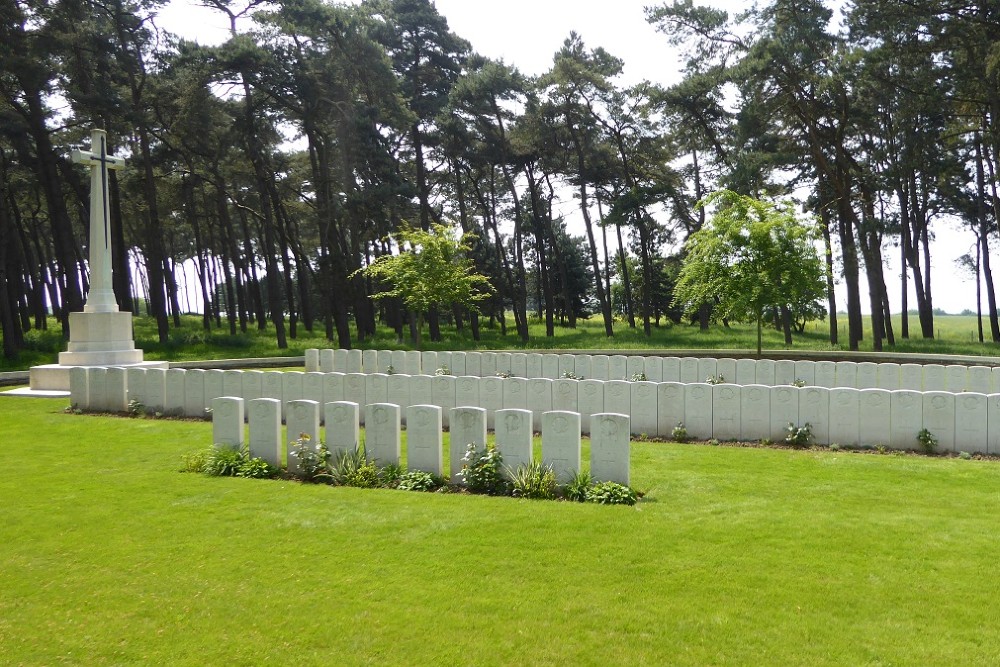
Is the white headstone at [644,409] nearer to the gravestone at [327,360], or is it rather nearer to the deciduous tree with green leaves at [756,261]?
the deciduous tree with green leaves at [756,261]

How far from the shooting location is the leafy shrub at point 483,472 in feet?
26.9

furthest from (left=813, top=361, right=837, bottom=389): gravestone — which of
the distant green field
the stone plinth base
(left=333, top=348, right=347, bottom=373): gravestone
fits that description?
the stone plinth base

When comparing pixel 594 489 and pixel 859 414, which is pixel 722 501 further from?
pixel 859 414

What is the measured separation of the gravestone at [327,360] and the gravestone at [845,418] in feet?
42.4

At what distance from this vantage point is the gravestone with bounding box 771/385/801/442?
11.1m

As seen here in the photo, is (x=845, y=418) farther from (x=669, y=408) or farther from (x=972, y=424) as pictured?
(x=669, y=408)

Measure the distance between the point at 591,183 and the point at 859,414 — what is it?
29113mm

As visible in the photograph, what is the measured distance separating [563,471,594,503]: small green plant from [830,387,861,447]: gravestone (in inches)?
196

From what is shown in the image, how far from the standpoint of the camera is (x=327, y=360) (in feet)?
64.5

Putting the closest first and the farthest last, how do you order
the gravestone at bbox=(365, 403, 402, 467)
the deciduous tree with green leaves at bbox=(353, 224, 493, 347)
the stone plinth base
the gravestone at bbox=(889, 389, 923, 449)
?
the gravestone at bbox=(365, 403, 402, 467)
the gravestone at bbox=(889, 389, 923, 449)
the stone plinth base
the deciduous tree with green leaves at bbox=(353, 224, 493, 347)

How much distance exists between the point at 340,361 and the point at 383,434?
1071 cm

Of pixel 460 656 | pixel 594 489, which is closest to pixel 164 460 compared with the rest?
pixel 594 489

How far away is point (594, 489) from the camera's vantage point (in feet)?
25.7

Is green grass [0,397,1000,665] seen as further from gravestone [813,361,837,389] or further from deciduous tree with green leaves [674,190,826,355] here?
deciduous tree with green leaves [674,190,826,355]
